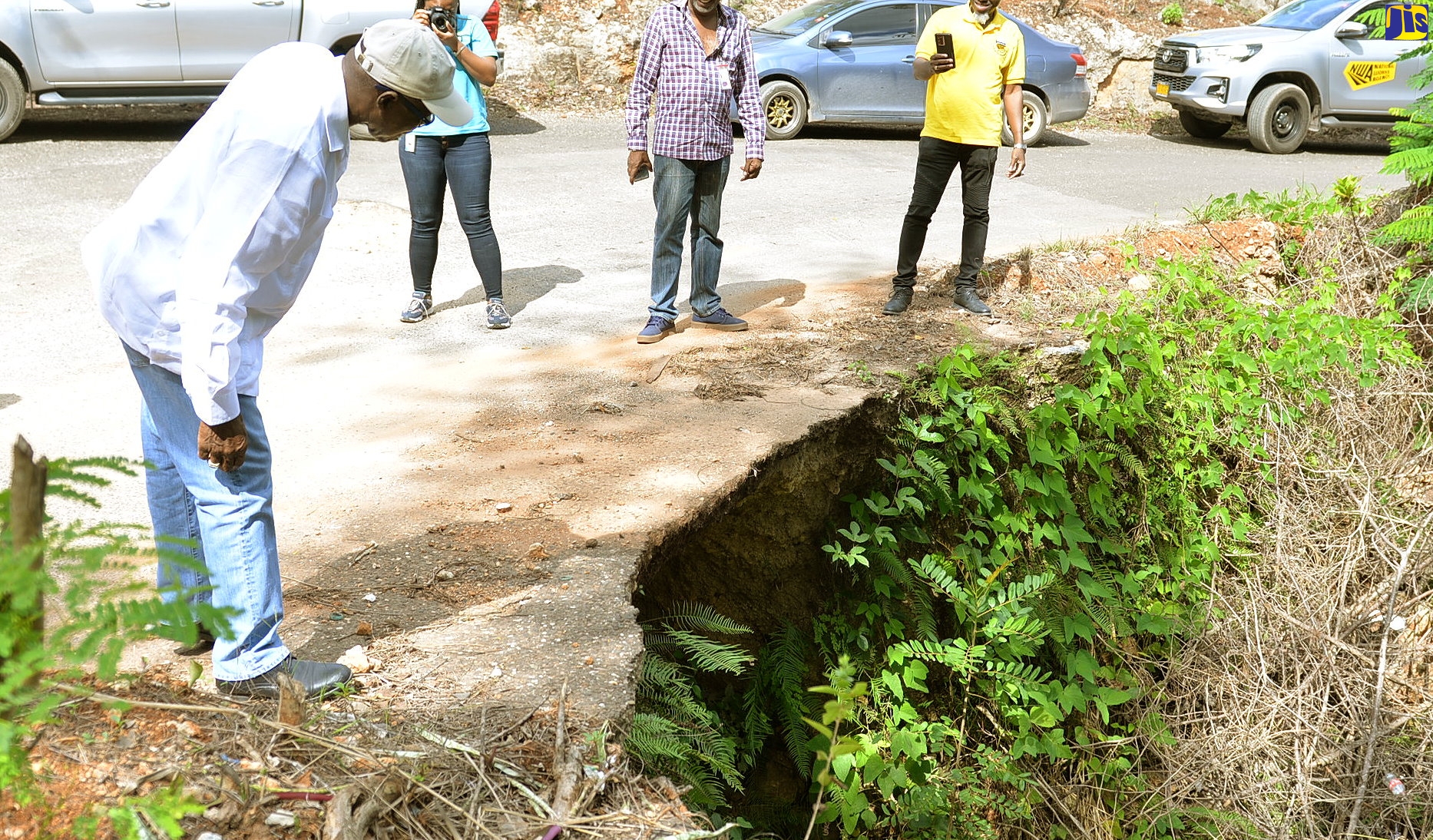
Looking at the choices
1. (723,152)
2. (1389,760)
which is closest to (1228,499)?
(1389,760)

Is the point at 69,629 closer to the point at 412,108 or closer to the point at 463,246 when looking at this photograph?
the point at 412,108

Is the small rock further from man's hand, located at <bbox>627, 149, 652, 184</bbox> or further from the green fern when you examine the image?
man's hand, located at <bbox>627, 149, 652, 184</bbox>

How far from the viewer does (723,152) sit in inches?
234

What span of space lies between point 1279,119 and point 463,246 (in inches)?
398

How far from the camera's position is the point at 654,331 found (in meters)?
6.06

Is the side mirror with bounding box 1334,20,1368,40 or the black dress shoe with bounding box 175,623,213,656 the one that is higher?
the side mirror with bounding box 1334,20,1368,40

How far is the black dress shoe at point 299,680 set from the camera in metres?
2.86

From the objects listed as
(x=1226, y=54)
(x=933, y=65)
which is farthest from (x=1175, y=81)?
(x=933, y=65)

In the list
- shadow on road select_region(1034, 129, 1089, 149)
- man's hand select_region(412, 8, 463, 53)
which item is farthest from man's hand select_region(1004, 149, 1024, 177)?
shadow on road select_region(1034, 129, 1089, 149)

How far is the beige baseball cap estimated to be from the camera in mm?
2750

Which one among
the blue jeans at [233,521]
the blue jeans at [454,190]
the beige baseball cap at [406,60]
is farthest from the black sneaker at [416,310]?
the beige baseball cap at [406,60]

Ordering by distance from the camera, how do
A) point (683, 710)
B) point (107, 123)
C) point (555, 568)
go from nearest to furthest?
point (683, 710), point (555, 568), point (107, 123)

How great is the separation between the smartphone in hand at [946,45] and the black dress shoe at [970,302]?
1376mm

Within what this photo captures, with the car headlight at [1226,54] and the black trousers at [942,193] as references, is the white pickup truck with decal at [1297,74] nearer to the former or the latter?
the car headlight at [1226,54]
